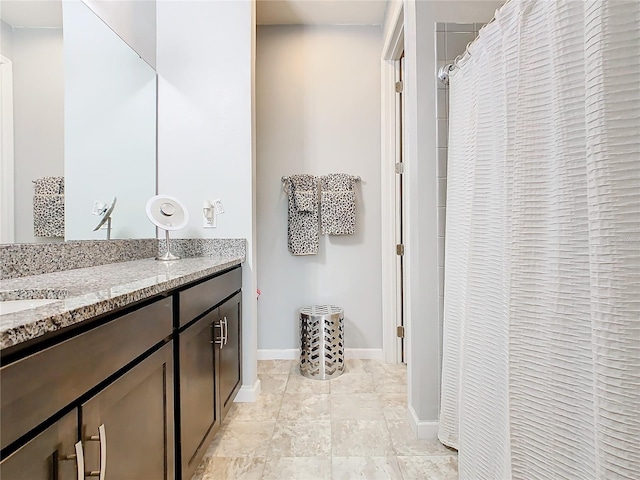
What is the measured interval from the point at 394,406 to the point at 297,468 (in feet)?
2.56

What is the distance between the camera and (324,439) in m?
1.79

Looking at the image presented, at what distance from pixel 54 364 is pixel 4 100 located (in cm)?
105

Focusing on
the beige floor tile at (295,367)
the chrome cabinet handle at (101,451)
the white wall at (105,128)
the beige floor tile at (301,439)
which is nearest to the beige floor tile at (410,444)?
the beige floor tile at (301,439)

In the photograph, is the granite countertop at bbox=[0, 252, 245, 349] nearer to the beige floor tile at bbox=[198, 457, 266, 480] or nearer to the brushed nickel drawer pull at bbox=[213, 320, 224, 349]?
the brushed nickel drawer pull at bbox=[213, 320, 224, 349]

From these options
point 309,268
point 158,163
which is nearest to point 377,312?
point 309,268

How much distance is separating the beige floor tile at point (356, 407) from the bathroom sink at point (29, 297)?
1485 mm

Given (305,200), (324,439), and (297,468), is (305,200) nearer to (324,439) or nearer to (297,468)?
(324,439)

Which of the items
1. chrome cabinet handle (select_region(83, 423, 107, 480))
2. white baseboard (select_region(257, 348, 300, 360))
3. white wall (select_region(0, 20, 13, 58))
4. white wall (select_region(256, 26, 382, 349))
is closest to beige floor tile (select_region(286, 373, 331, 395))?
white baseboard (select_region(257, 348, 300, 360))

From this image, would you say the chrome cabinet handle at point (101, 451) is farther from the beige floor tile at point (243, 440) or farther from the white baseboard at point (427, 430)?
the white baseboard at point (427, 430)

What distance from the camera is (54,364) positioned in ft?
2.15

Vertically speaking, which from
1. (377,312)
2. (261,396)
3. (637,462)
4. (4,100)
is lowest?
(261,396)

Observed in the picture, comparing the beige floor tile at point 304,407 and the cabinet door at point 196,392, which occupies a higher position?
the cabinet door at point 196,392

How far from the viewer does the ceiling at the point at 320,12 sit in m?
2.70

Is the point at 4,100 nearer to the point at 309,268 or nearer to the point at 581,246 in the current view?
the point at 581,246
